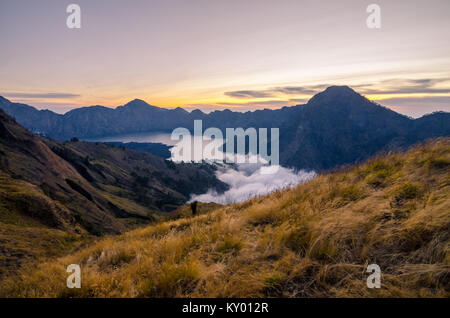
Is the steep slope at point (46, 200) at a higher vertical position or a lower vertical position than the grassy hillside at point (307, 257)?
lower

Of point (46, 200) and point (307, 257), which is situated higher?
point (307, 257)

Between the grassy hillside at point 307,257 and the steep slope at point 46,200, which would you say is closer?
the grassy hillside at point 307,257

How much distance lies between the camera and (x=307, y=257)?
378 centimetres

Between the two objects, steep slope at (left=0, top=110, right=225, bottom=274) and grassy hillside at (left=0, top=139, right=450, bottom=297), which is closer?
grassy hillside at (left=0, top=139, right=450, bottom=297)

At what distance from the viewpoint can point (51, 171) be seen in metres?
66.3

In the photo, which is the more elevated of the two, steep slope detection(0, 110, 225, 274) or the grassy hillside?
the grassy hillside

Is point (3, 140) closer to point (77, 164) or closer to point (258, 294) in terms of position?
point (77, 164)

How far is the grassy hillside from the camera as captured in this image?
126 inches

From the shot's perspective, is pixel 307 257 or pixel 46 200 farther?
pixel 46 200

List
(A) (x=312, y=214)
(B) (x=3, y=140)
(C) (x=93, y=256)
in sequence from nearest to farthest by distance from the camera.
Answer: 1. (A) (x=312, y=214)
2. (C) (x=93, y=256)
3. (B) (x=3, y=140)

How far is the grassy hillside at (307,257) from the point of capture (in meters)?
3.21
